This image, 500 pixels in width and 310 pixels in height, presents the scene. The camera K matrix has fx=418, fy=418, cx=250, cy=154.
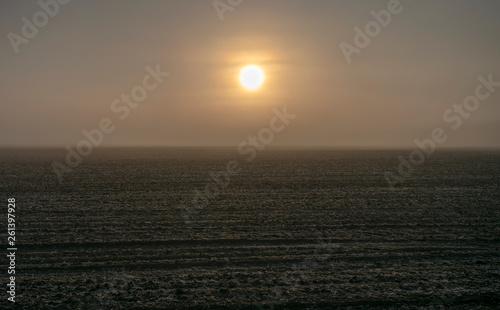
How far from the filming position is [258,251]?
36.6ft

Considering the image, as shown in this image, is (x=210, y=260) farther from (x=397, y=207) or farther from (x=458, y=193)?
(x=458, y=193)

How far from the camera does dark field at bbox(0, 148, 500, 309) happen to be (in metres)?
8.20

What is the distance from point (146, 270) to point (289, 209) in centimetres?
856

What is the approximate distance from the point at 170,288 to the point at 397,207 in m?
11.9

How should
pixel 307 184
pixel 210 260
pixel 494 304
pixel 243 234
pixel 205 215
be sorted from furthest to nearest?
pixel 307 184 → pixel 205 215 → pixel 243 234 → pixel 210 260 → pixel 494 304

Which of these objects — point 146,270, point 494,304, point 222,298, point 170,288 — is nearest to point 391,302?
point 494,304

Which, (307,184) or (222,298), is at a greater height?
(307,184)

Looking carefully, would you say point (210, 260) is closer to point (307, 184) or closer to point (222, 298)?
point (222, 298)

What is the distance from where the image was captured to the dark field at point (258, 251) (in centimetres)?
820

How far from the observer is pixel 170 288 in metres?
8.59

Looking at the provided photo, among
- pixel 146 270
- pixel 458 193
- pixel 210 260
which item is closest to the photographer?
pixel 146 270

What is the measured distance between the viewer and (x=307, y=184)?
2538 centimetres

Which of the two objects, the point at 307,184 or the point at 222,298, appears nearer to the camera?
the point at 222,298

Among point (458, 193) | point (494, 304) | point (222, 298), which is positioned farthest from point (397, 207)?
point (222, 298)
